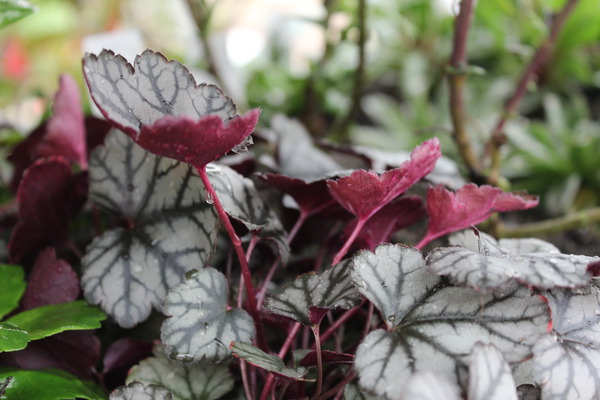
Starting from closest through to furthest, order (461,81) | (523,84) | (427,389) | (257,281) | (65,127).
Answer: (427,389) < (257,281) < (65,127) < (461,81) < (523,84)

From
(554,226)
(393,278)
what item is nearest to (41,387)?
(393,278)

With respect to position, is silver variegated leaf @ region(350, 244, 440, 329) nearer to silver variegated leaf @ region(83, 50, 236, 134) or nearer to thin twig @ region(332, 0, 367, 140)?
silver variegated leaf @ region(83, 50, 236, 134)

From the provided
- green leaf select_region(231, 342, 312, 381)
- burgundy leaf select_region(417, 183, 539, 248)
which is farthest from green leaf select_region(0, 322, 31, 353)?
burgundy leaf select_region(417, 183, 539, 248)

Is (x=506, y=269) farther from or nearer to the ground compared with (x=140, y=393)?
farther from the ground

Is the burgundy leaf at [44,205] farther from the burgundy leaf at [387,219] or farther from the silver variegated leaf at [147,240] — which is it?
the burgundy leaf at [387,219]

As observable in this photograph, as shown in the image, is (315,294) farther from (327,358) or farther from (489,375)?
(489,375)

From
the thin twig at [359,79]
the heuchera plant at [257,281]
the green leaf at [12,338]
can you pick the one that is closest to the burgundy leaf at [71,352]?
the heuchera plant at [257,281]

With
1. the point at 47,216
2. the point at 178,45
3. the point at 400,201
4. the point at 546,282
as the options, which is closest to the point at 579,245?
the point at 400,201

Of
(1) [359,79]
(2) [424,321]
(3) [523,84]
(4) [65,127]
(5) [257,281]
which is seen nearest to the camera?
(2) [424,321]
